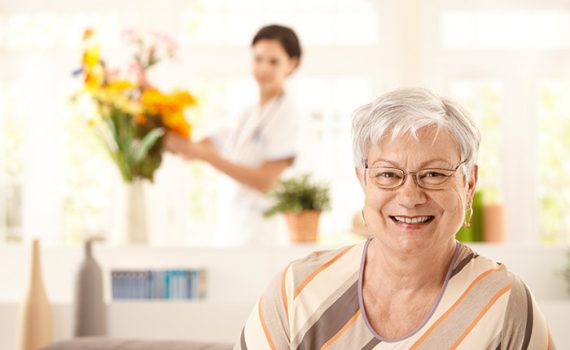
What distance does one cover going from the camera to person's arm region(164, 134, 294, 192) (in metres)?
3.20

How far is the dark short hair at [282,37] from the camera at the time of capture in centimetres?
329

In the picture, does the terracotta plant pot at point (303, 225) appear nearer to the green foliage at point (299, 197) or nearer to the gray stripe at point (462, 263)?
the green foliage at point (299, 197)

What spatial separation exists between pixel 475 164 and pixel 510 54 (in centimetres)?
416

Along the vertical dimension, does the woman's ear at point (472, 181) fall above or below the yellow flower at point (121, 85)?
below

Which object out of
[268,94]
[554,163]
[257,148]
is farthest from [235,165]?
[554,163]

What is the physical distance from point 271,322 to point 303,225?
148 cm

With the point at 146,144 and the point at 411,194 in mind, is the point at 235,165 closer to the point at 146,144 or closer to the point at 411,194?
the point at 146,144

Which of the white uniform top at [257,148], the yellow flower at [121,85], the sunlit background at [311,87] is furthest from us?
the sunlit background at [311,87]

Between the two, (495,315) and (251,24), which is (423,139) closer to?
(495,315)

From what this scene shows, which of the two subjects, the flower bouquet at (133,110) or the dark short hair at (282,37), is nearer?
the flower bouquet at (133,110)

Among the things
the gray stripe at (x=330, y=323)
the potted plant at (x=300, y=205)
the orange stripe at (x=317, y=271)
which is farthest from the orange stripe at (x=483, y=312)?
the potted plant at (x=300, y=205)

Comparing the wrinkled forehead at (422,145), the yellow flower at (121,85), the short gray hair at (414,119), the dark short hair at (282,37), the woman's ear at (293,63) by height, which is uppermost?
the dark short hair at (282,37)

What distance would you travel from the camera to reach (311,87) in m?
5.61

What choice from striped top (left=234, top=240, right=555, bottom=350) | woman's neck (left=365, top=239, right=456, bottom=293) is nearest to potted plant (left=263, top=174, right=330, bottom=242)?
striped top (left=234, top=240, right=555, bottom=350)
